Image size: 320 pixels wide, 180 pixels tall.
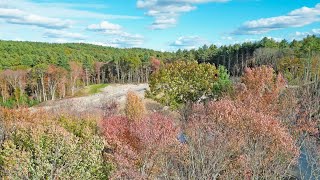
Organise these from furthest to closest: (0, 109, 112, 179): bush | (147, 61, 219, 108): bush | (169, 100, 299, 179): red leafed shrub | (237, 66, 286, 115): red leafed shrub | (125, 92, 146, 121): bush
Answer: (125, 92, 146, 121): bush < (147, 61, 219, 108): bush < (237, 66, 286, 115): red leafed shrub < (0, 109, 112, 179): bush < (169, 100, 299, 179): red leafed shrub

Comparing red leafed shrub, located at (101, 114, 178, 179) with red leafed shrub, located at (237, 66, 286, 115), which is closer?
red leafed shrub, located at (101, 114, 178, 179)

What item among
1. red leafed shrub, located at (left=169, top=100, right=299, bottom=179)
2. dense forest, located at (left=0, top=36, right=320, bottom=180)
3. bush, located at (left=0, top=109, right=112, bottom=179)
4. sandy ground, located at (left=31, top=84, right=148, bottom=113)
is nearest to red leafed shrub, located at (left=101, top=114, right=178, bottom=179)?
dense forest, located at (left=0, top=36, right=320, bottom=180)

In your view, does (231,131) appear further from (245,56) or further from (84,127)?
(245,56)

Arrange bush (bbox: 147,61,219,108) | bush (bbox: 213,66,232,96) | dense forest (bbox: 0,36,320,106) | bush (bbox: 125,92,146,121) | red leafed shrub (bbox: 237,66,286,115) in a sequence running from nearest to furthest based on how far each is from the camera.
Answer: red leafed shrub (bbox: 237,66,286,115) → bush (bbox: 147,61,219,108) → bush (bbox: 125,92,146,121) → bush (bbox: 213,66,232,96) → dense forest (bbox: 0,36,320,106)

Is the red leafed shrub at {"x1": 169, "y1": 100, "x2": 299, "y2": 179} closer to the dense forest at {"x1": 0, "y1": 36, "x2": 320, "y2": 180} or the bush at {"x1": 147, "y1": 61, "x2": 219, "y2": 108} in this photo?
the dense forest at {"x1": 0, "y1": 36, "x2": 320, "y2": 180}

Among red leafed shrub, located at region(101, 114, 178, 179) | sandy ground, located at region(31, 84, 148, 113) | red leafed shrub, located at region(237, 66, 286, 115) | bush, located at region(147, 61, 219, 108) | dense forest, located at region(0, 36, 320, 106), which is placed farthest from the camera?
dense forest, located at region(0, 36, 320, 106)

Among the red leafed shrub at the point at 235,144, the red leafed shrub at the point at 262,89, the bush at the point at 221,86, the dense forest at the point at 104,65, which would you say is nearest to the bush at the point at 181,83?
the bush at the point at 221,86

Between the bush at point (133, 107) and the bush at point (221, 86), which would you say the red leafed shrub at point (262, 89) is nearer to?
the bush at point (221, 86)

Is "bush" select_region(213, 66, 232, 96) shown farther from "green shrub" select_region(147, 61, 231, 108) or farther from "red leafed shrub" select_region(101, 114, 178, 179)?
"red leafed shrub" select_region(101, 114, 178, 179)

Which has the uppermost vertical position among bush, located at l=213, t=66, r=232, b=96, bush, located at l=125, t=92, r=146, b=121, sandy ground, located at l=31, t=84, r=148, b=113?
bush, located at l=213, t=66, r=232, b=96

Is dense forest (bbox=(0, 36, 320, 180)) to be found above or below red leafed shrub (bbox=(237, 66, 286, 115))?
below

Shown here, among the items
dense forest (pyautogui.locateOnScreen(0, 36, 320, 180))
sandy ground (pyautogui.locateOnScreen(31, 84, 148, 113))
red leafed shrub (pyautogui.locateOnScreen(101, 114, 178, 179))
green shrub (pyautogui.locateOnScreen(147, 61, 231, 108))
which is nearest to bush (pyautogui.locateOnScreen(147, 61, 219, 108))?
green shrub (pyautogui.locateOnScreen(147, 61, 231, 108))

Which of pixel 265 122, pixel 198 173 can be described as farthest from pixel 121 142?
pixel 265 122
